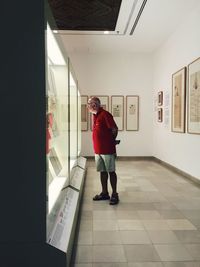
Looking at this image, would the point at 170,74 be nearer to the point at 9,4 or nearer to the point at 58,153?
the point at 58,153

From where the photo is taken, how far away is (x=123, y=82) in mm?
9578

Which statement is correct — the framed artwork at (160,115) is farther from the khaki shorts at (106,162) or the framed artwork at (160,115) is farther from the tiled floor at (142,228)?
the khaki shorts at (106,162)

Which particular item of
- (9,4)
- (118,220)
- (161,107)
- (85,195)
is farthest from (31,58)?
(161,107)

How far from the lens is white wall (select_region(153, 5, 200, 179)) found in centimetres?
573

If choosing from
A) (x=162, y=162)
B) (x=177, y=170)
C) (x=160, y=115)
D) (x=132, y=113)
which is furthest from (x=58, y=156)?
(x=132, y=113)

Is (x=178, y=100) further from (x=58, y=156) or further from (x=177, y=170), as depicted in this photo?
(x=58, y=156)

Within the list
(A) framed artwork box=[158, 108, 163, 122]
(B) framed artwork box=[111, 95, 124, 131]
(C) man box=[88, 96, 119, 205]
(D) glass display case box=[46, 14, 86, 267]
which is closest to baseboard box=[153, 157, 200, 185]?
(A) framed artwork box=[158, 108, 163, 122]

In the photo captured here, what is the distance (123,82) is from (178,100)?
3.13 meters

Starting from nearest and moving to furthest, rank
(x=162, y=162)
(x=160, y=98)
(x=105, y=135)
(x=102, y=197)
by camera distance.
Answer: (x=105, y=135), (x=102, y=197), (x=162, y=162), (x=160, y=98)

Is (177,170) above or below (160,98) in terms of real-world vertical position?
below

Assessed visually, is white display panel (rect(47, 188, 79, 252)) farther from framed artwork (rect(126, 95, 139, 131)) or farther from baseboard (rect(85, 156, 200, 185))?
framed artwork (rect(126, 95, 139, 131))

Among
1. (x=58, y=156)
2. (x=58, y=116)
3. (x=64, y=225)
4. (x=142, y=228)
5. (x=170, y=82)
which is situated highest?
(x=170, y=82)

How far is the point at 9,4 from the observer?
65.9 inches

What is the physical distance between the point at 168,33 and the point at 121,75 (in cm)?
244
